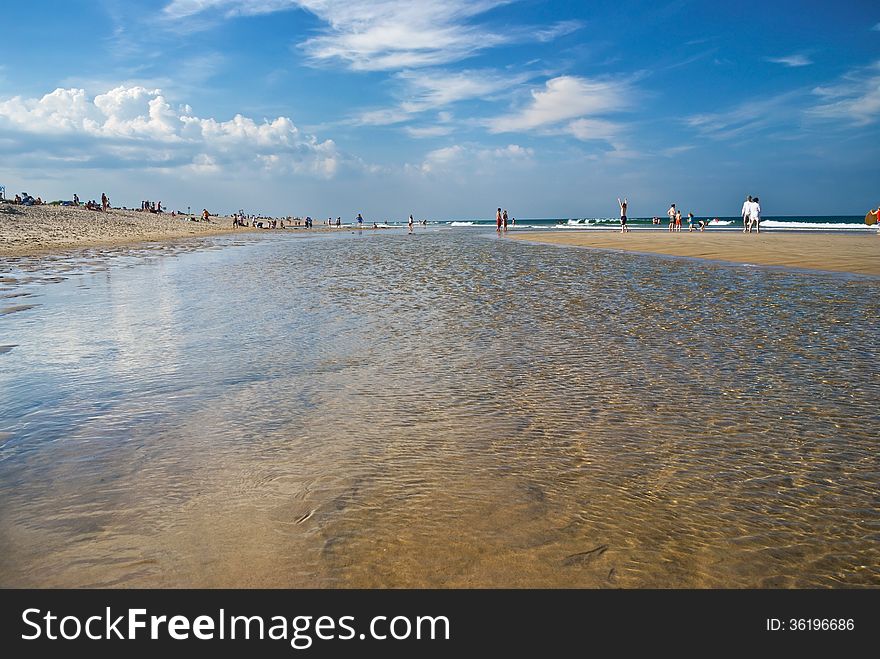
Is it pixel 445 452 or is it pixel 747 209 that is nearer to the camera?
pixel 445 452

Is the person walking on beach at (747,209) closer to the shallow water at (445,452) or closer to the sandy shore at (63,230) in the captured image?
the shallow water at (445,452)

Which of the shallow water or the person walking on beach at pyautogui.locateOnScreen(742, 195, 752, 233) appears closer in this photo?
the shallow water

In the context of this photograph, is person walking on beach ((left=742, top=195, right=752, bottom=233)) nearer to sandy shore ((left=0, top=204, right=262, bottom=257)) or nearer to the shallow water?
the shallow water

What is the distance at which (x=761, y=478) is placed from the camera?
11.9 feet

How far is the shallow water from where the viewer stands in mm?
2818

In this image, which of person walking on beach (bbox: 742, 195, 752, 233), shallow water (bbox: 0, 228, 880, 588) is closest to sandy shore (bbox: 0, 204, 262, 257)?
shallow water (bbox: 0, 228, 880, 588)

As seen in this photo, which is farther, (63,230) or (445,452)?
(63,230)

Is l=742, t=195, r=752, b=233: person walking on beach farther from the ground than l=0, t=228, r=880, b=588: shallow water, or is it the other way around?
l=742, t=195, r=752, b=233: person walking on beach

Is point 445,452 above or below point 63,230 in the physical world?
below

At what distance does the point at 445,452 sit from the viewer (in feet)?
13.6

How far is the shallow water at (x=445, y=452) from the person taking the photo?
2818 mm

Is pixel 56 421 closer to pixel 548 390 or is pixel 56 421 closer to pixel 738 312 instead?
pixel 548 390

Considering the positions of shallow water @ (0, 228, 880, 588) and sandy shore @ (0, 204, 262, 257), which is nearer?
shallow water @ (0, 228, 880, 588)

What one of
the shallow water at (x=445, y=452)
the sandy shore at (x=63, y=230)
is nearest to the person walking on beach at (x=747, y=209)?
the shallow water at (x=445, y=452)
